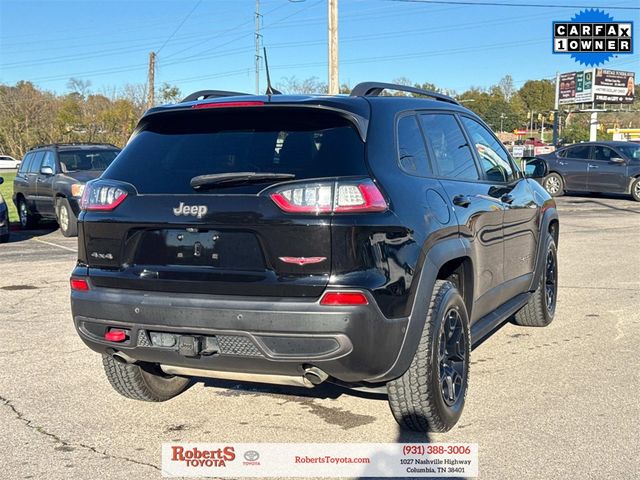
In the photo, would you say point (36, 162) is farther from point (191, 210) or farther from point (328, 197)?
point (328, 197)

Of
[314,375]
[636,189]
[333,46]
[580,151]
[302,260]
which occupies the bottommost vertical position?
[636,189]

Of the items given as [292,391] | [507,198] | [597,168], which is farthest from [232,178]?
[597,168]

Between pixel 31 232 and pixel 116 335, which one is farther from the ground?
pixel 116 335

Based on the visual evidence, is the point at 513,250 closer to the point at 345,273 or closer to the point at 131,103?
the point at 345,273

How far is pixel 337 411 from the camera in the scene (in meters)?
4.42

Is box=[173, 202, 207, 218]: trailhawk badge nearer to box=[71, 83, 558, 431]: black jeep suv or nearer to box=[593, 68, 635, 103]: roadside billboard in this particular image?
box=[71, 83, 558, 431]: black jeep suv

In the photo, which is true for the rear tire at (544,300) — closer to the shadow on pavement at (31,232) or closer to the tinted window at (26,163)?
the shadow on pavement at (31,232)

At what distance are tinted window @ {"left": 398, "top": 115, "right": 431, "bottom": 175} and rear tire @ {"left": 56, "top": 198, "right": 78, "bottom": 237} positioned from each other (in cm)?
1048

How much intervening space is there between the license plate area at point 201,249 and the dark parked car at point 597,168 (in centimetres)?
1810

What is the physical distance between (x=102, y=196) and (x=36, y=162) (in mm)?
12151

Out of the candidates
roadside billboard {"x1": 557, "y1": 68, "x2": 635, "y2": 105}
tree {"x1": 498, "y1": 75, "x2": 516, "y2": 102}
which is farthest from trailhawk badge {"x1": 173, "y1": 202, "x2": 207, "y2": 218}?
tree {"x1": 498, "y1": 75, "x2": 516, "y2": 102}

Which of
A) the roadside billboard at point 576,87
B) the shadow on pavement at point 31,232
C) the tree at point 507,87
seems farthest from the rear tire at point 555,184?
the tree at point 507,87

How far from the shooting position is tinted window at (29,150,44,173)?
14805 mm

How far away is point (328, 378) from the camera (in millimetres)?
3637
